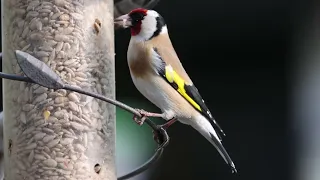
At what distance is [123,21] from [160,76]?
0.21 meters

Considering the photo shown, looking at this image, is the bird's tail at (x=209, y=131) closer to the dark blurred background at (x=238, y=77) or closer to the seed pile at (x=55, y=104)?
the seed pile at (x=55, y=104)

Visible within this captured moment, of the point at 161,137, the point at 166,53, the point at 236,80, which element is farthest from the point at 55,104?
the point at 236,80

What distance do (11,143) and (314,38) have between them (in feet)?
10.5

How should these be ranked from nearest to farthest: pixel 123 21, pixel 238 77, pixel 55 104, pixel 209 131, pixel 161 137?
pixel 55 104 < pixel 161 137 < pixel 123 21 < pixel 209 131 < pixel 238 77

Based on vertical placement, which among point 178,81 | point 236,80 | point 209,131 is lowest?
point 236,80

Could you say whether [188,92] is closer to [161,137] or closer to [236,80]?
[161,137]

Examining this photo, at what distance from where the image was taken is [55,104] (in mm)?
1911

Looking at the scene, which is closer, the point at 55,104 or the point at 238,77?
the point at 55,104

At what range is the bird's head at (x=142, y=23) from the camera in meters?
2.29

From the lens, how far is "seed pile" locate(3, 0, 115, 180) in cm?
189

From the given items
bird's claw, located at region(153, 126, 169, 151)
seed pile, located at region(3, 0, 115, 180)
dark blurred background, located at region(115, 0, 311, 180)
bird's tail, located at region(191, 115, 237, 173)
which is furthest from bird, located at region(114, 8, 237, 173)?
dark blurred background, located at region(115, 0, 311, 180)

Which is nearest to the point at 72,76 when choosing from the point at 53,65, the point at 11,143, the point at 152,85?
the point at 53,65

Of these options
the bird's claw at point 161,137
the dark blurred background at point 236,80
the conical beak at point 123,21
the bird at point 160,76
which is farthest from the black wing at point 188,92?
the dark blurred background at point 236,80

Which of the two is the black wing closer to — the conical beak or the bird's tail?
the bird's tail
